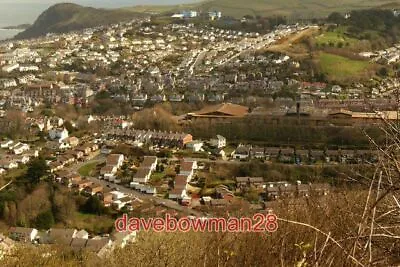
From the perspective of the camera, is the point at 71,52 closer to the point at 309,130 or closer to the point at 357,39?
the point at 357,39

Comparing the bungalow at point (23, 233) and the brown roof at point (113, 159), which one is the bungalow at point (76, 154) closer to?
the brown roof at point (113, 159)

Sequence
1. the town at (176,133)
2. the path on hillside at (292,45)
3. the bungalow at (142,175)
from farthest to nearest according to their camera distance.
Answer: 1. the path on hillside at (292,45)
2. the bungalow at (142,175)
3. the town at (176,133)

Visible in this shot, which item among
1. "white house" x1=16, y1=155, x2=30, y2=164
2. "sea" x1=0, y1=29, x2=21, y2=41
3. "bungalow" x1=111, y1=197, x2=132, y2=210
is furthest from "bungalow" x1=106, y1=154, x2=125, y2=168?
"sea" x1=0, y1=29, x2=21, y2=41

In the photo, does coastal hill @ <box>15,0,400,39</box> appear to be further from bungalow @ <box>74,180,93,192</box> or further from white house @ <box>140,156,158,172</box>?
bungalow @ <box>74,180,93,192</box>

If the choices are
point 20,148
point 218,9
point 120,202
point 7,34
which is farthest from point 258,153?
point 7,34

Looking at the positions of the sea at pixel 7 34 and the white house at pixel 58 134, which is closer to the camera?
the white house at pixel 58 134

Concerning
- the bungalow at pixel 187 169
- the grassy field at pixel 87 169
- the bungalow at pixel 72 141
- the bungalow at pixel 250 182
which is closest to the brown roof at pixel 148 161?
the bungalow at pixel 187 169

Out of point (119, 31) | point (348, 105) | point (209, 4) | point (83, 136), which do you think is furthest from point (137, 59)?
point (209, 4)
